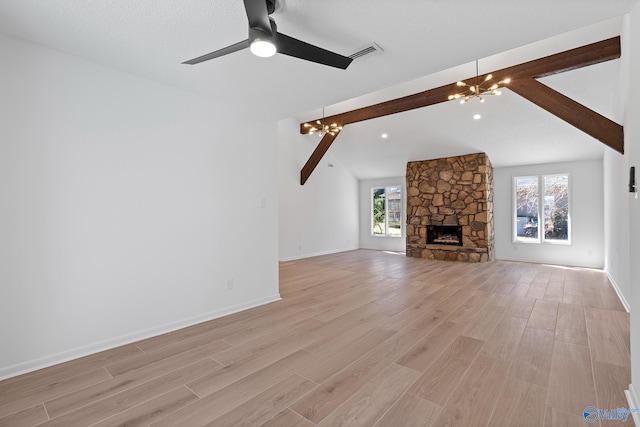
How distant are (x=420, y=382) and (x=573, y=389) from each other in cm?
97

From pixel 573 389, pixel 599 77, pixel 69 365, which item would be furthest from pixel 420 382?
pixel 599 77

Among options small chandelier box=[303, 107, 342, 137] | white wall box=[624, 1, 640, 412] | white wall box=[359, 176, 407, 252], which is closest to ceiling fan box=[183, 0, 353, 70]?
white wall box=[624, 1, 640, 412]

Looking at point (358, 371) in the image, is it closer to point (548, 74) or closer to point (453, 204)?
point (548, 74)

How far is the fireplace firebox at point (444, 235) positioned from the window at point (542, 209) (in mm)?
1292

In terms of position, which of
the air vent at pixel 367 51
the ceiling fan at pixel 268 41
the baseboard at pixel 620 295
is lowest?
the baseboard at pixel 620 295

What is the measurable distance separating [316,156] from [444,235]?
3.96 m

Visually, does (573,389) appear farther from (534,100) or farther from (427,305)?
(534,100)

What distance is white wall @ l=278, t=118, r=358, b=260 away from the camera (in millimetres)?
7344

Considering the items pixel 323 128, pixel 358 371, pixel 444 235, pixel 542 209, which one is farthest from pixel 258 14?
pixel 542 209

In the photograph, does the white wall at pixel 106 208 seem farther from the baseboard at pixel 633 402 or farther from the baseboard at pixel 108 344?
the baseboard at pixel 633 402

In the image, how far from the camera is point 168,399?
1.84 metres

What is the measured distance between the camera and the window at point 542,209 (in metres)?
6.60

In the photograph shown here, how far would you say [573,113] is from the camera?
4.12m

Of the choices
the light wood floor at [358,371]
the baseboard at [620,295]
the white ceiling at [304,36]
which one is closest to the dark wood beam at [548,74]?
the white ceiling at [304,36]
